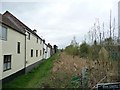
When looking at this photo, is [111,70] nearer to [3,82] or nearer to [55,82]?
[55,82]

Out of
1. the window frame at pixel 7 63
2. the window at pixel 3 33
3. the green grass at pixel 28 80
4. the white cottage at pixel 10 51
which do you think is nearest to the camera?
the green grass at pixel 28 80

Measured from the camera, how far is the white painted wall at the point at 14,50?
16091mm

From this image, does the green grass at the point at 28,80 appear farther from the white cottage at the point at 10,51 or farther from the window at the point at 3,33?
the window at the point at 3,33

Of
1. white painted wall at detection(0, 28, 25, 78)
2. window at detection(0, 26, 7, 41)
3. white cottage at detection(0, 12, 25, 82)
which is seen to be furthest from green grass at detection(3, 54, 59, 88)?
window at detection(0, 26, 7, 41)

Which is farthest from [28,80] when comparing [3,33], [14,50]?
[3,33]

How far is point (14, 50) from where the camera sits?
60.5ft

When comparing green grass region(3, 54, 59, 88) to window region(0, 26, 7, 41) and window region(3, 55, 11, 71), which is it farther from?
window region(0, 26, 7, 41)

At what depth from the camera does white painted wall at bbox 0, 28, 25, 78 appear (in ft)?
52.8


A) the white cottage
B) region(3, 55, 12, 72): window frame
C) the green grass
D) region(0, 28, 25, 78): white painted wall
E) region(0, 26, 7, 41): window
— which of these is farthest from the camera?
region(0, 28, 25, 78): white painted wall

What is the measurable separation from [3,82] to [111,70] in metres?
7.80

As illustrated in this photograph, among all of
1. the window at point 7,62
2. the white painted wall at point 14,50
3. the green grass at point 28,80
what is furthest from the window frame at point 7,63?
the green grass at point 28,80

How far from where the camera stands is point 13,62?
18219mm

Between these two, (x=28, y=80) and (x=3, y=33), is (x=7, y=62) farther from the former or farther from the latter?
(x=3, y=33)

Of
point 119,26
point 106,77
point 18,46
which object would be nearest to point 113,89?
point 106,77
